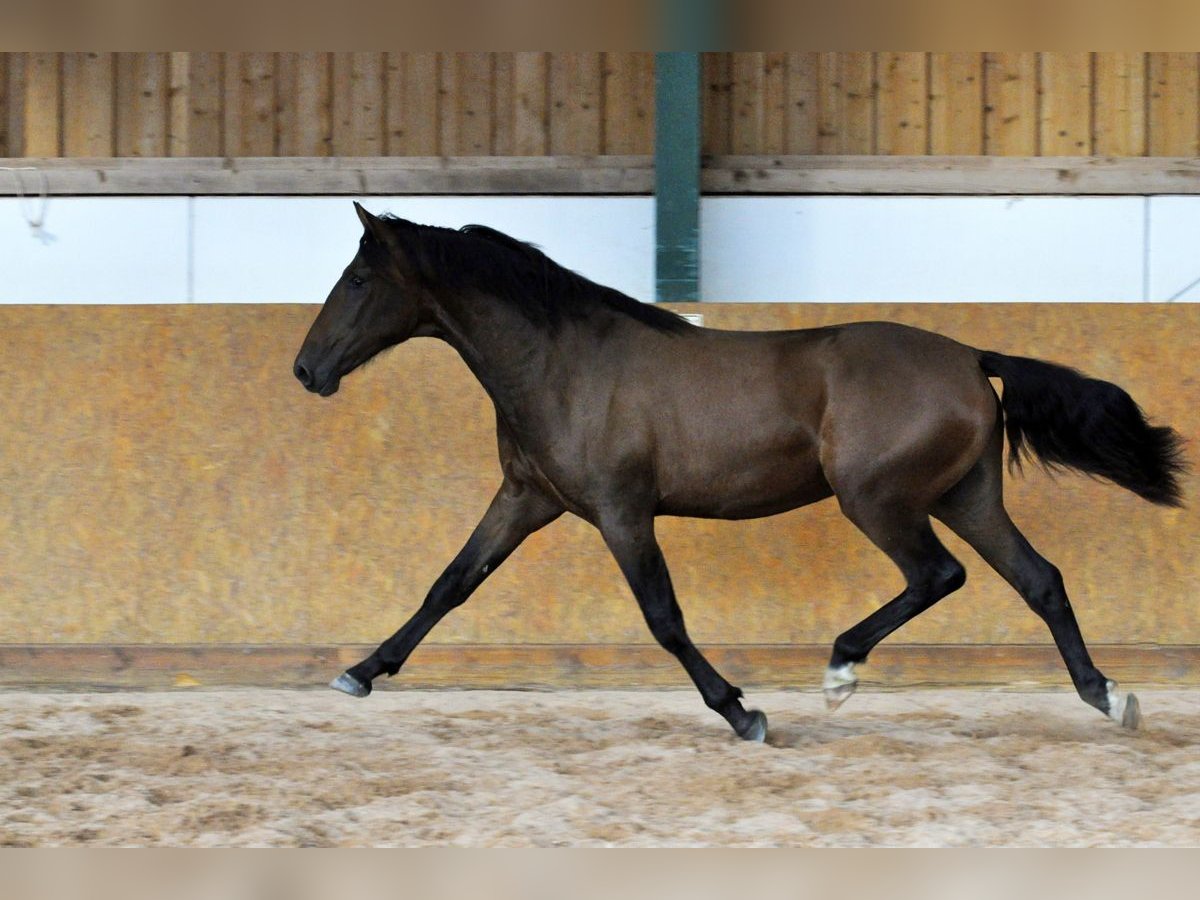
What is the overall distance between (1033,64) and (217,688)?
16.5 ft

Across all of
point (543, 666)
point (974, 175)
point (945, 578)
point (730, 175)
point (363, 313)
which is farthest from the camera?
point (974, 175)

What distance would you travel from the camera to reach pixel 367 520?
568cm

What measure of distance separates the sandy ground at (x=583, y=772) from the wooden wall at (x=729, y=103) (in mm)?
3187

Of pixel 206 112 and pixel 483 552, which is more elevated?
pixel 206 112

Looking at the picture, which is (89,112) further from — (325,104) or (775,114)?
(775,114)

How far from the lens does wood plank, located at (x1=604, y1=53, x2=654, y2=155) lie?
23.7ft

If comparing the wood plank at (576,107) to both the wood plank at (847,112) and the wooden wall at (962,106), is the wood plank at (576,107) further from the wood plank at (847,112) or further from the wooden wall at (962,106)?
the wood plank at (847,112)

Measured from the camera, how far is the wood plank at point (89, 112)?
745 centimetres

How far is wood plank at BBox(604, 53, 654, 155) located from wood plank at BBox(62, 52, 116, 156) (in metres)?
2.61

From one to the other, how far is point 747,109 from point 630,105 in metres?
0.60

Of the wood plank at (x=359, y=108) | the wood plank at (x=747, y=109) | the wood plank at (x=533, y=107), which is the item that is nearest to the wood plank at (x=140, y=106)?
the wood plank at (x=359, y=108)

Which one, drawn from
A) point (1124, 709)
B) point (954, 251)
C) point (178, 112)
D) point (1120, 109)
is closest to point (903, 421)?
point (1124, 709)

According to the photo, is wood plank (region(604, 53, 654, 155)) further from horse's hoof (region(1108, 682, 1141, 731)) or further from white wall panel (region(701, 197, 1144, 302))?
horse's hoof (region(1108, 682, 1141, 731))

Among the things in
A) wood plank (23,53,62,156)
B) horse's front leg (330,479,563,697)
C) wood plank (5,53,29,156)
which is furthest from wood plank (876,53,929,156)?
wood plank (5,53,29,156)
